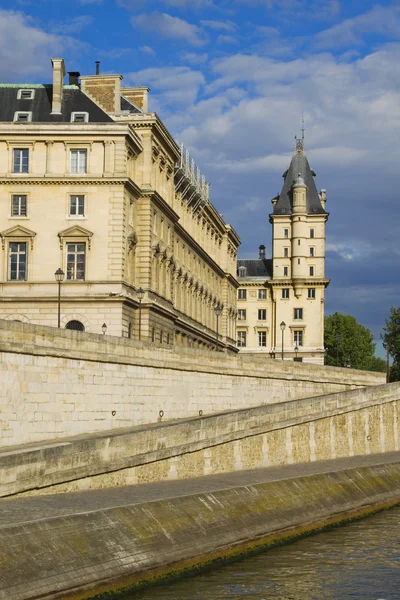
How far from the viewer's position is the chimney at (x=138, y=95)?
2714 inches

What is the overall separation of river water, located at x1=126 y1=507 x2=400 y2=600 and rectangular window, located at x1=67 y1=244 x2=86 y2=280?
32.6 m

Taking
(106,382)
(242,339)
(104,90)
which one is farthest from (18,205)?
(242,339)

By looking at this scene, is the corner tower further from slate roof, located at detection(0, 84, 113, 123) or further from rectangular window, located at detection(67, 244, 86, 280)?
rectangular window, located at detection(67, 244, 86, 280)

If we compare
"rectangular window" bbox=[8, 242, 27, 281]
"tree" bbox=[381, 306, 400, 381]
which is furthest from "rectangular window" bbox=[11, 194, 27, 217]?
"tree" bbox=[381, 306, 400, 381]

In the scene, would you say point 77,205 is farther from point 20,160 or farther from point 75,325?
point 75,325

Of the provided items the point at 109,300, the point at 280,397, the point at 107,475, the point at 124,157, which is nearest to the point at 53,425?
the point at 107,475

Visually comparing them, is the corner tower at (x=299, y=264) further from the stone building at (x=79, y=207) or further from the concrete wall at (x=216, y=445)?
the concrete wall at (x=216, y=445)

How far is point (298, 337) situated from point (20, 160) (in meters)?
74.5

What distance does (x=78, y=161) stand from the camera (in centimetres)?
5881

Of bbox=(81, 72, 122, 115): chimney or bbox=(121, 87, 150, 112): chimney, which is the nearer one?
bbox=(81, 72, 122, 115): chimney

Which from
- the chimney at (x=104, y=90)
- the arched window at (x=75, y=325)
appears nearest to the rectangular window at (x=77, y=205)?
the arched window at (x=75, y=325)

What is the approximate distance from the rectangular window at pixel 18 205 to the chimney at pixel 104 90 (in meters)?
8.33

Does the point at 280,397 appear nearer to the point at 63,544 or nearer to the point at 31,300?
the point at 31,300

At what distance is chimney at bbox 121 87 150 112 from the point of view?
226ft
